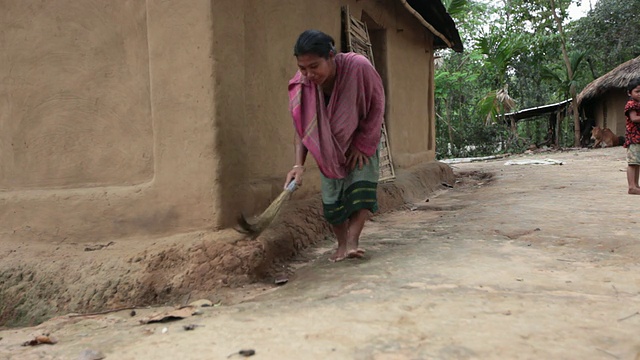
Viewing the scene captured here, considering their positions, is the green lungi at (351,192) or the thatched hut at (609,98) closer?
the green lungi at (351,192)

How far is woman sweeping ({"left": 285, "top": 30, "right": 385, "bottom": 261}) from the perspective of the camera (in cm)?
262

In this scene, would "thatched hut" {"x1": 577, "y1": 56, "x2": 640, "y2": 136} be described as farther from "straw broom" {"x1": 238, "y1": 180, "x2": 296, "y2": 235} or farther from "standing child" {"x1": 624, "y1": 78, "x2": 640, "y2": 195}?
"straw broom" {"x1": 238, "y1": 180, "x2": 296, "y2": 235}

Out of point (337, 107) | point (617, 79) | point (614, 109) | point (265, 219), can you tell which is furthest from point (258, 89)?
point (614, 109)

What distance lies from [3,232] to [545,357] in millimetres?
2980

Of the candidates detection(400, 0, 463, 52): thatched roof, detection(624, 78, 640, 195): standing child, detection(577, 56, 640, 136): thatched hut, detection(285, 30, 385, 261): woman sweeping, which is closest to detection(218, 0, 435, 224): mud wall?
detection(285, 30, 385, 261): woman sweeping

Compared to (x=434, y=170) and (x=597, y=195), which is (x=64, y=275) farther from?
(x=434, y=170)

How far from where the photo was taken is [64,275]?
259 cm

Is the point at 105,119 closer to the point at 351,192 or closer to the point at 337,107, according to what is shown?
the point at 337,107

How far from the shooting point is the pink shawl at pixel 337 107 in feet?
8.62

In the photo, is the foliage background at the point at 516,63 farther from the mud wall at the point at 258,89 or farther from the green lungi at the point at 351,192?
the green lungi at the point at 351,192

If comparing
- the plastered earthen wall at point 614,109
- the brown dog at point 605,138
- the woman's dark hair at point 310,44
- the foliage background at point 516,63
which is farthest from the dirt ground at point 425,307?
the plastered earthen wall at point 614,109

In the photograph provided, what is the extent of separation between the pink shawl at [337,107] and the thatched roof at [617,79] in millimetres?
13769

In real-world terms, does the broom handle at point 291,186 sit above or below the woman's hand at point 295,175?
below

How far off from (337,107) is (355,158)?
0.31 meters
